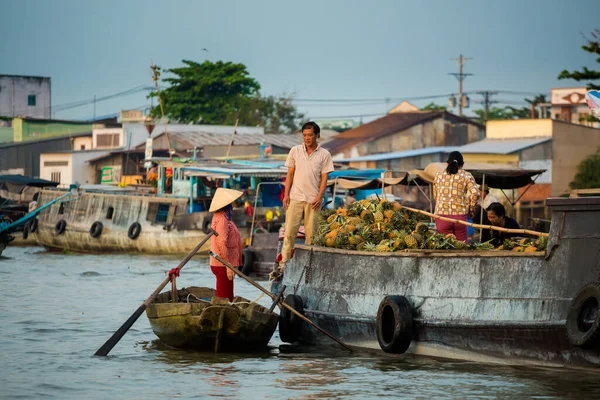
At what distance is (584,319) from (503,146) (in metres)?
26.9

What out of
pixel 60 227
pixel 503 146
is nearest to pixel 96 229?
pixel 60 227

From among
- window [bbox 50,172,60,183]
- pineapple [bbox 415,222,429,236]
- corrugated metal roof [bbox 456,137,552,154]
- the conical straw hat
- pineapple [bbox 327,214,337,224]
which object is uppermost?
corrugated metal roof [bbox 456,137,552,154]

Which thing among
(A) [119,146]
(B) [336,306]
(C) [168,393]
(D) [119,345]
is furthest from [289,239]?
(A) [119,146]

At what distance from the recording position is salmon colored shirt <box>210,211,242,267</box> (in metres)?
10.6

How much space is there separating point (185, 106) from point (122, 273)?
109 ft

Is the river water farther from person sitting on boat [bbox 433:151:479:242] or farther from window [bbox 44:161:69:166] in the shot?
window [bbox 44:161:69:166]

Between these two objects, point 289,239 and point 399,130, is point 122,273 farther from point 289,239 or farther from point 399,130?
point 399,130

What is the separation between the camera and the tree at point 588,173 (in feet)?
106

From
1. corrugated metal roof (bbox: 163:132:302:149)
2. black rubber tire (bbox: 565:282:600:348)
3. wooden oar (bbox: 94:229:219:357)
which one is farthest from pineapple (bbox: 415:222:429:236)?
corrugated metal roof (bbox: 163:132:302:149)

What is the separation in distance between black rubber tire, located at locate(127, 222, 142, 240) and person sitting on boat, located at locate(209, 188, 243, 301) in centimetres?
1751

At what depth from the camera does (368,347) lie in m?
10.2

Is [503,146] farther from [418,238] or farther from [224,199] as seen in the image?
[418,238]

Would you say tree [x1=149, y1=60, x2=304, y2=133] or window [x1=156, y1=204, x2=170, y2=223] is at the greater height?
tree [x1=149, y1=60, x2=304, y2=133]

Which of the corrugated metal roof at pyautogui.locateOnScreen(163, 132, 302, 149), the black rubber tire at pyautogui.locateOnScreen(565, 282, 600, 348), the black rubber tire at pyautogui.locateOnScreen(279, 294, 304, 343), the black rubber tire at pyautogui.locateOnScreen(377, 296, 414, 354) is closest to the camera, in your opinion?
the black rubber tire at pyautogui.locateOnScreen(565, 282, 600, 348)
